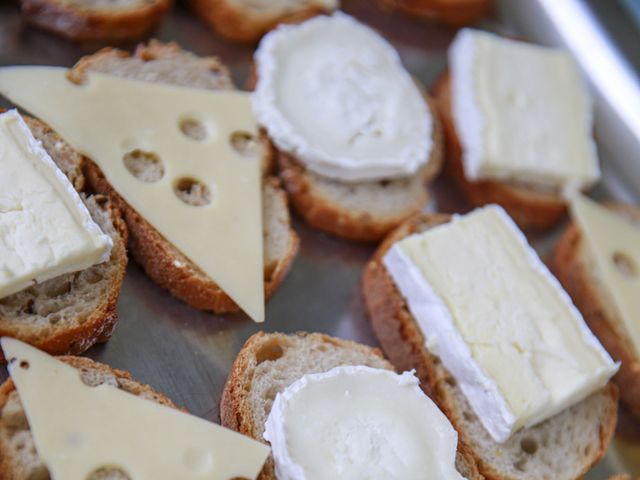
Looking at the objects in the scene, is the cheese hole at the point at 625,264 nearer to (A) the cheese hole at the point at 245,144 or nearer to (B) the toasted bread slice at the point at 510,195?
(B) the toasted bread slice at the point at 510,195

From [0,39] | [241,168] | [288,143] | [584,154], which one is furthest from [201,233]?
[584,154]

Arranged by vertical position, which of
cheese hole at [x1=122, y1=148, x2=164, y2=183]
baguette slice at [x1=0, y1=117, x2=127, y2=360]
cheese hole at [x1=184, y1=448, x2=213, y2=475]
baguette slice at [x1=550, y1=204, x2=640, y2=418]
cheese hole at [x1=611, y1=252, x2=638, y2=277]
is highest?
cheese hole at [x1=611, y1=252, x2=638, y2=277]

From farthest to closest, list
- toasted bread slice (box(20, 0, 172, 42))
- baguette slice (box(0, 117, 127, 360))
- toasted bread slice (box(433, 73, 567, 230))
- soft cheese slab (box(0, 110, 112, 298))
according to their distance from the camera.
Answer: toasted bread slice (box(433, 73, 567, 230)), toasted bread slice (box(20, 0, 172, 42)), baguette slice (box(0, 117, 127, 360)), soft cheese slab (box(0, 110, 112, 298))

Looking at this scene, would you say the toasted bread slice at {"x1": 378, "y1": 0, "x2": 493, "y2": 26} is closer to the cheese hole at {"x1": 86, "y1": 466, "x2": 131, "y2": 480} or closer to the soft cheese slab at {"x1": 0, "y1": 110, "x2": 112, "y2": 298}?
the soft cheese slab at {"x1": 0, "y1": 110, "x2": 112, "y2": 298}

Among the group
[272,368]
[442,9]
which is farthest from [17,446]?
[442,9]

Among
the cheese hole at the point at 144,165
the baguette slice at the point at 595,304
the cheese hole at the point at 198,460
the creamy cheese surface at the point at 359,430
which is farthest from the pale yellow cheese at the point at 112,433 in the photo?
the baguette slice at the point at 595,304

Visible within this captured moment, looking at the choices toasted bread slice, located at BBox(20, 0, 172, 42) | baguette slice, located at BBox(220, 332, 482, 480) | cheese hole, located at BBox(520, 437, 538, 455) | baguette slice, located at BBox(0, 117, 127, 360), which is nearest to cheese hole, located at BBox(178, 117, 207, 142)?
baguette slice, located at BBox(0, 117, 127, 360)
